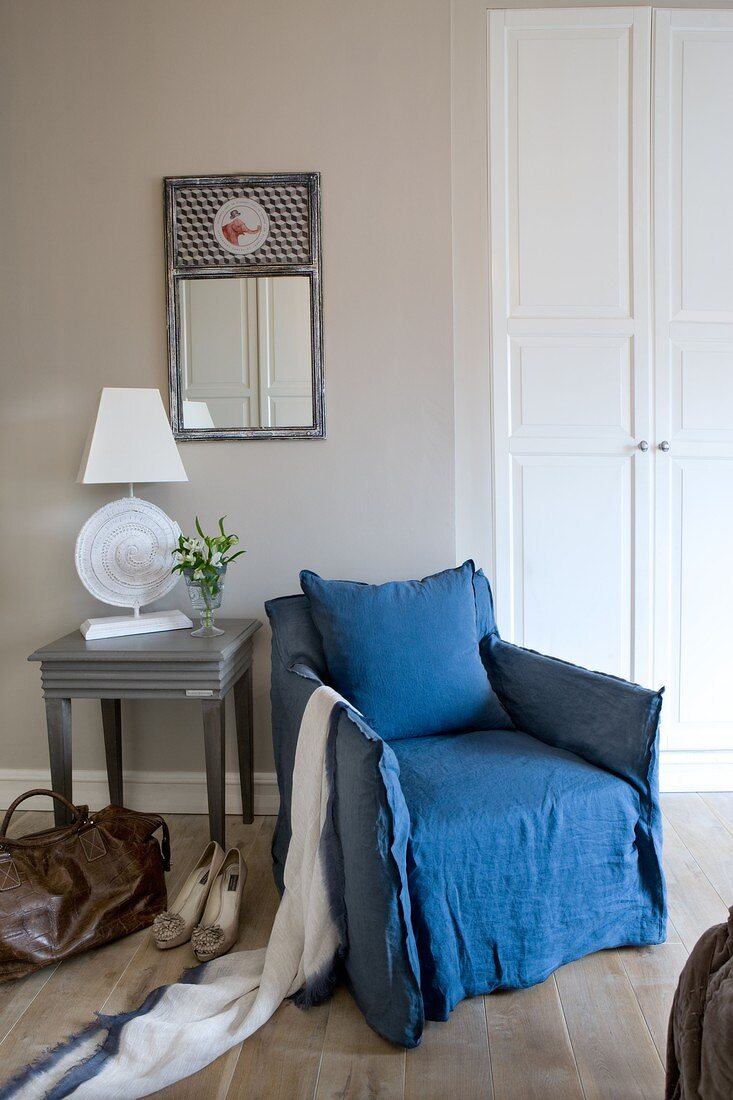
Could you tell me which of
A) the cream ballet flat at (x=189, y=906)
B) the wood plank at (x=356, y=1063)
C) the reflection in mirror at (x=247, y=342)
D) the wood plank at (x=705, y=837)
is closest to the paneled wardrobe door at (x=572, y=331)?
the wood plank at (x=705, y=837)

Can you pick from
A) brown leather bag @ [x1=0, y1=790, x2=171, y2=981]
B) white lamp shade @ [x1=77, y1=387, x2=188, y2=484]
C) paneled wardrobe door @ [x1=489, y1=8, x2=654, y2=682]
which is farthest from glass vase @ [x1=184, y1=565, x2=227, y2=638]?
paneled wardrobe door @ [x1=489, y1=8, x2=654, y2=682]

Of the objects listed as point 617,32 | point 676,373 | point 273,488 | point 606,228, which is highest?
point 617,32

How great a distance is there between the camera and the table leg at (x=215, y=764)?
2223 millimetres

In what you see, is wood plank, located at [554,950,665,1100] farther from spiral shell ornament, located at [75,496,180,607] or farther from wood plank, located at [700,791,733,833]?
spiral shell ornament, located at [75,496,180,607]

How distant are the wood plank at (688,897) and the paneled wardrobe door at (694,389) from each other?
1.63 feet

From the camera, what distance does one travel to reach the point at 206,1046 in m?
1.55

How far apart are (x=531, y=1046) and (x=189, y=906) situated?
0.85m

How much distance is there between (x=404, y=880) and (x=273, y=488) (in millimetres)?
1415

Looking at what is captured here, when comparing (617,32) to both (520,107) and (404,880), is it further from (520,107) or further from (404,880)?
(404,880)

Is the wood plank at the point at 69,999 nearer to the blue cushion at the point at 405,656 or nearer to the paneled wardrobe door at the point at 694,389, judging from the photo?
the blue cushion at the point at 405,656

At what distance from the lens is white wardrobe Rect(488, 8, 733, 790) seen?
104 inches

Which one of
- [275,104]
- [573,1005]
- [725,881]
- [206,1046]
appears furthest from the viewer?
[275,104]

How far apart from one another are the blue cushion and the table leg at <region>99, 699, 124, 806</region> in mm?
833

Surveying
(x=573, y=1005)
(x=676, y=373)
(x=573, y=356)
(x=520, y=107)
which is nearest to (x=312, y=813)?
(x=573, y=1005)
